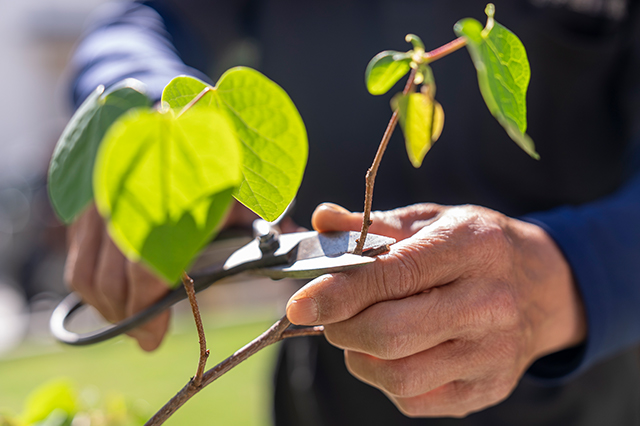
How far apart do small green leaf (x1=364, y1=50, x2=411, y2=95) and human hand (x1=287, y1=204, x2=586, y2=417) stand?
0.37 feet

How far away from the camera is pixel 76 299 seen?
60 centimetres

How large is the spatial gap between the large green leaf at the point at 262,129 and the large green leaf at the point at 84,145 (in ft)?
0.11

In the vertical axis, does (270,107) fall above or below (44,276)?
above

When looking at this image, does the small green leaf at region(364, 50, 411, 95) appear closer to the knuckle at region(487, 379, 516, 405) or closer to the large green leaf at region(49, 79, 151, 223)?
the large green leaf at region(49, 79, 151, 223)

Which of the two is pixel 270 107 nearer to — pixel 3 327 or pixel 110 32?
pixel 110 32

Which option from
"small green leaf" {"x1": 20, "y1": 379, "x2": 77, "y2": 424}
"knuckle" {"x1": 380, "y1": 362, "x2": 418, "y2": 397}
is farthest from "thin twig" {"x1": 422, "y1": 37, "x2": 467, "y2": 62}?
"small green leaf" {"x1": 20, "y1": 379, "x2": 77, "y2": 424}

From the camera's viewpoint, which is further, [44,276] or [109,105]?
[44,276]

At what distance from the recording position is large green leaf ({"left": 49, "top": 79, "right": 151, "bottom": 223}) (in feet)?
0.66

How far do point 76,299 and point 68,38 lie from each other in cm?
914

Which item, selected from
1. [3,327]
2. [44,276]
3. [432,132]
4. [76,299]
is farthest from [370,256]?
[44,276]

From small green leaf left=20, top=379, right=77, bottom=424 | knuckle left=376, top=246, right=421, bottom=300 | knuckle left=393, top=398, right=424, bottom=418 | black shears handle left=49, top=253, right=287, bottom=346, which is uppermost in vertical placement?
knuckle left=376, top=246, right=421, bottom=300

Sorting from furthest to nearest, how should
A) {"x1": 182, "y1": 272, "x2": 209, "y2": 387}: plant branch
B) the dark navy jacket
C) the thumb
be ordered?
the dark navy jacket < the thumb < {"x1": 182, "y1": 272, "x2": 209, "y2": 387}: plant branch

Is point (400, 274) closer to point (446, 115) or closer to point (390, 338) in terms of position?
point (390, 338)

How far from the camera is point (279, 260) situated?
0.40m
